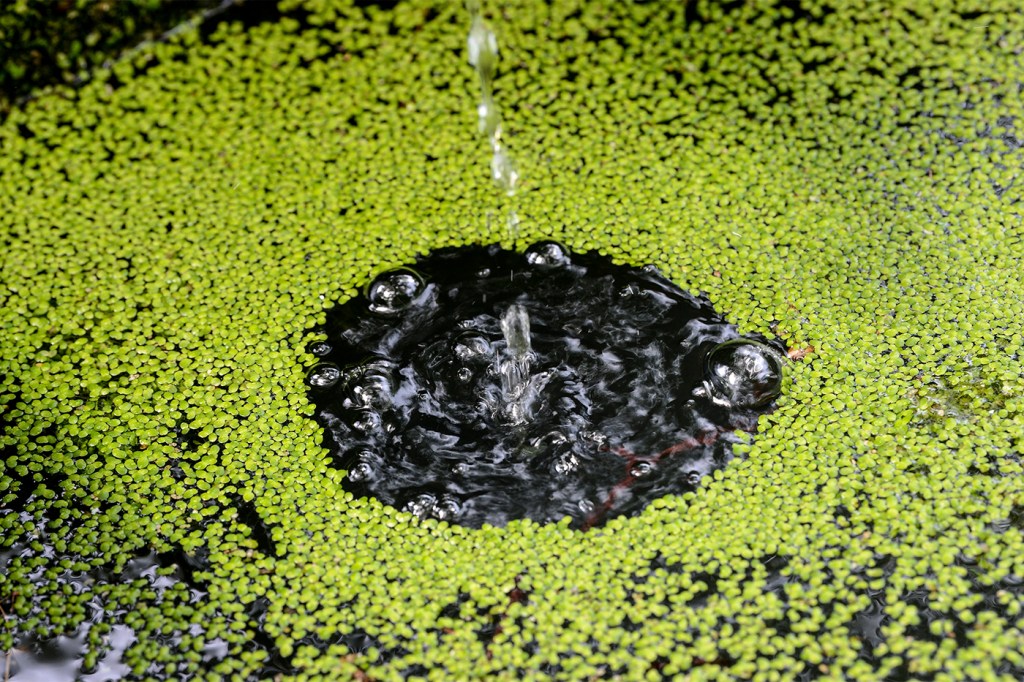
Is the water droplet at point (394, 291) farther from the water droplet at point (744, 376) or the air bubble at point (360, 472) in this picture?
the water droplet at point (744, 376)

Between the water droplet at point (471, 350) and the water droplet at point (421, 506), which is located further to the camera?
the water droplet at point (471, 350)

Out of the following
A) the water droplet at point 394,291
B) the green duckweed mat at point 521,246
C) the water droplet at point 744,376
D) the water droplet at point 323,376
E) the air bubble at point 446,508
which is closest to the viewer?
the green duckweed mat at point 521,246

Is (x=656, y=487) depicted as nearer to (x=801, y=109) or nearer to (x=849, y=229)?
(x=849, y=229)

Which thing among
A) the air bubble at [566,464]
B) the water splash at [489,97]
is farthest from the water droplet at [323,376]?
the water splash at [489,97]

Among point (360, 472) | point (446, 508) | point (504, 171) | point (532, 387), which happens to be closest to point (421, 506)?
point (446, 508)

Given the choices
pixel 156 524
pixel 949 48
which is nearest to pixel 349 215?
pixel 156 524

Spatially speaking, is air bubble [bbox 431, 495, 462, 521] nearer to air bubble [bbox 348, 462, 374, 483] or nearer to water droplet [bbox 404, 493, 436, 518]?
water droplet [bbox 404, 493, 436, 518]

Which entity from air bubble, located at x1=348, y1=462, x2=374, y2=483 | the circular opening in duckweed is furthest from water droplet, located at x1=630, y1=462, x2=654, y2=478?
air bubble, located at x1=348, y1=462, x2=374, y2=483
